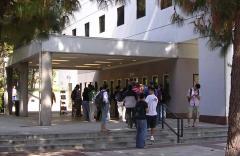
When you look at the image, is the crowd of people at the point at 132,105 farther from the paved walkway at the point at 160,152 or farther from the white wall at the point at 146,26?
the white wall at the point at 146,26

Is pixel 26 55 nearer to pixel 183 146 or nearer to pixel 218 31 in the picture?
pixel 183 146

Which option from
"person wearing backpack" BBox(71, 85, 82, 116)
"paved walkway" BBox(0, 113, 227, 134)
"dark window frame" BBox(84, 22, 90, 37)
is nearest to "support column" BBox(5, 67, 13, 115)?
"person wearing backpack" BBox(71, 85, 82, 116)

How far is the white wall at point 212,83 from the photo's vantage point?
65.2ft

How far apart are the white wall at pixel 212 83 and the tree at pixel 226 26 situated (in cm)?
948

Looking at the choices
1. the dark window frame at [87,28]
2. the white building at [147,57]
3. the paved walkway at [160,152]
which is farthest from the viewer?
the dark window frame at [87,28]

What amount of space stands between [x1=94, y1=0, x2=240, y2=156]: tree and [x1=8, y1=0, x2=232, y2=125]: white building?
5072 millimetres

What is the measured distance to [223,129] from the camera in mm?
18062

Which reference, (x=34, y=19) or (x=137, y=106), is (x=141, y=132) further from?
(x=34, y=19)

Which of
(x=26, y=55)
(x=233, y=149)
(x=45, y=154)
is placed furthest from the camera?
(x=26, y=55)

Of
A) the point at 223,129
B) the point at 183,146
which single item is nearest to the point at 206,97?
the point at 223,129

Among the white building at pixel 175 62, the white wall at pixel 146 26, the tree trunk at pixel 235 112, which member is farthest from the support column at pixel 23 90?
the tree trunk at pixel 235 112

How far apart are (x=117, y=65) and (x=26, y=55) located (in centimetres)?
696

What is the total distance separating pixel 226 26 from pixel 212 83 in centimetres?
1155

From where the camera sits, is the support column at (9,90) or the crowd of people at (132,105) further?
the support column at (9,90)
